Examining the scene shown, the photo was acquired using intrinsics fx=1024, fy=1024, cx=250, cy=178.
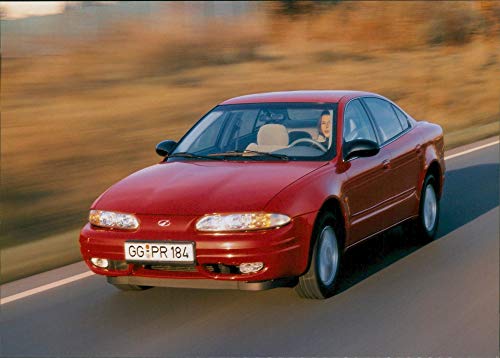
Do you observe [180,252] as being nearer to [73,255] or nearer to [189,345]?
[189,345]

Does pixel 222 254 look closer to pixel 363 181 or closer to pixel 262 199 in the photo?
pixel 262 199

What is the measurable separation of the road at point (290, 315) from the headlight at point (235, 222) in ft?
1.88

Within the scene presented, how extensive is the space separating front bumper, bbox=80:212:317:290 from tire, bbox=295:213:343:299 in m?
0.11

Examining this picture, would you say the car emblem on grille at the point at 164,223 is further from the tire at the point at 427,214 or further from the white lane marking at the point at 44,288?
the tire at the point at 427,214

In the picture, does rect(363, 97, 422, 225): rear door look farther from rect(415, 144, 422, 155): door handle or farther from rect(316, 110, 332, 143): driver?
rect(316, 110, 332, 143): driver

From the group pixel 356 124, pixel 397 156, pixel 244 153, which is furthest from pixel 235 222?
pixel 397 156

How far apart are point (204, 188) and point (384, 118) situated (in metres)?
2.55

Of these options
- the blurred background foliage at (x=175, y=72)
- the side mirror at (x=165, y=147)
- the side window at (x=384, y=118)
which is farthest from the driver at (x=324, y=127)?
the blurred background foliage at (x=175, y=72)

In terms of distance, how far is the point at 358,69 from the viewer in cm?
3241

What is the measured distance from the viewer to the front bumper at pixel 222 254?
6.73 meters

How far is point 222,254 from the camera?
6.72 meters

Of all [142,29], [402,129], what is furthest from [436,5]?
[402,129]

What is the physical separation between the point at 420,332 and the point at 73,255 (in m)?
4.09

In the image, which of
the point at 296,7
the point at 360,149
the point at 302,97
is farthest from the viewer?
the point at 296,7
